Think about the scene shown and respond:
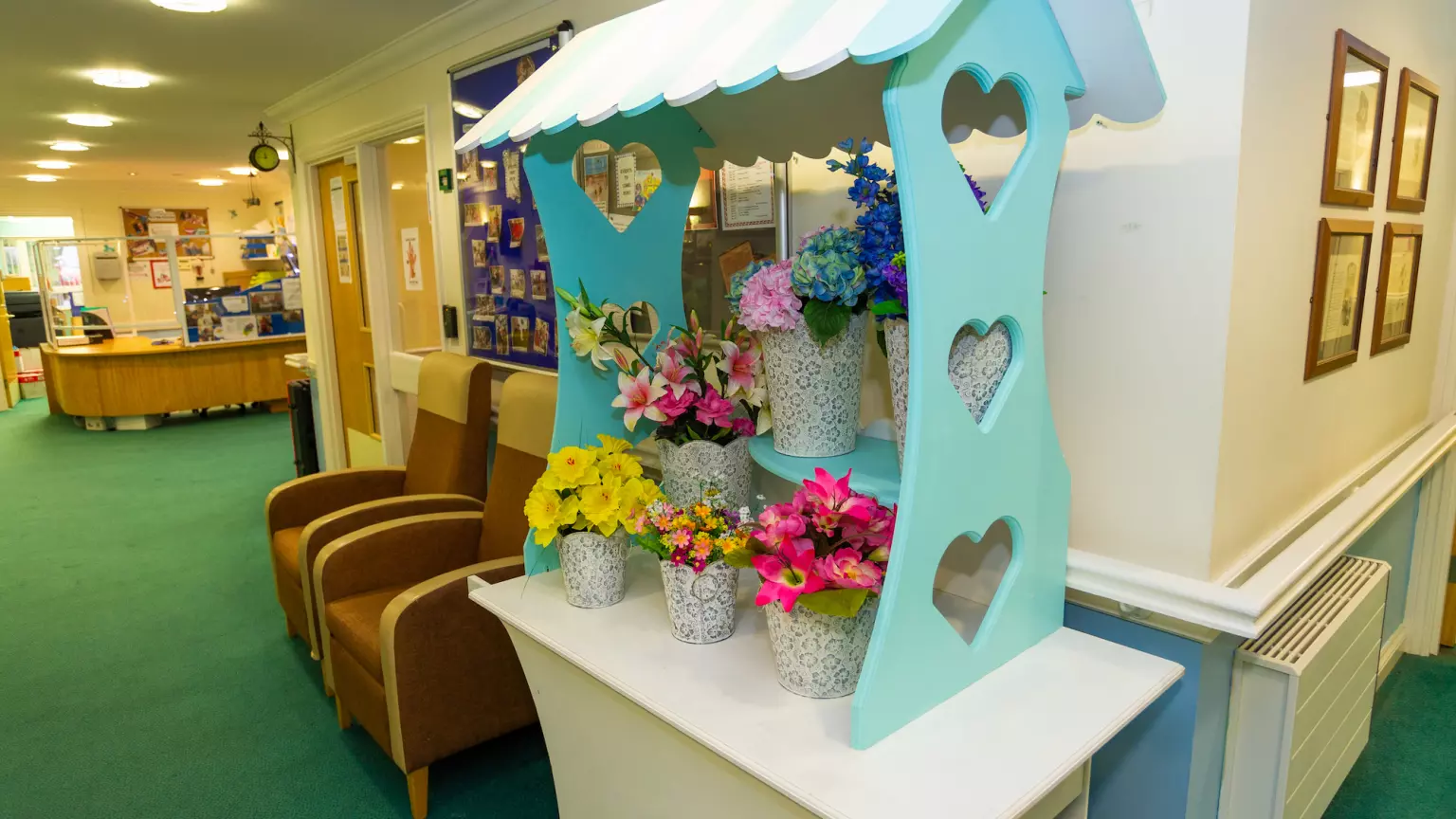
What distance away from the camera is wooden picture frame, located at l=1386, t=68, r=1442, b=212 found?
1.81 metres

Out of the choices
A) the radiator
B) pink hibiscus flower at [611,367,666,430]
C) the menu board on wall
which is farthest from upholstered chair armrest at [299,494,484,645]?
the menu board on wall

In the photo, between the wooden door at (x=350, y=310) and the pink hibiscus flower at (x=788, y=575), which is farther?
the wooden door at (x=350, y=310)

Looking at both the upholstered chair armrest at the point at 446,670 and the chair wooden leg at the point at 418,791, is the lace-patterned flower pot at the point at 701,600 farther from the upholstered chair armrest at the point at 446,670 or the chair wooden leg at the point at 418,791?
the chair wooden leg at the point at 418,791

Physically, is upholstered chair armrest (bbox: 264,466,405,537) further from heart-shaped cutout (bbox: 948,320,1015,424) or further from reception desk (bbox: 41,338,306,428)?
reception desk (bbox: 41,338,306,428)

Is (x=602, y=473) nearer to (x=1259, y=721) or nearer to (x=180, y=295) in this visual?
(x=1259, y=721)

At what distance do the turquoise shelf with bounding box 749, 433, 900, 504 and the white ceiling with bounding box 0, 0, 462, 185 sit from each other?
2.27 meters

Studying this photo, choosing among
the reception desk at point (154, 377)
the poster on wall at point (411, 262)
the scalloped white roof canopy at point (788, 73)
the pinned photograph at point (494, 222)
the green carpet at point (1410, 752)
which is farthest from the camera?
the reception desk at point (154, 377)

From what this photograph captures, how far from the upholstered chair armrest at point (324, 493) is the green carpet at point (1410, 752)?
10.2ft

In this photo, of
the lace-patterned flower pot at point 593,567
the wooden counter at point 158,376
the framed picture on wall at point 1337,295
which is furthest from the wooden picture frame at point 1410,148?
the wooden counter at point 158,376

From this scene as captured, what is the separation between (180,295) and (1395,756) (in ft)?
28.4

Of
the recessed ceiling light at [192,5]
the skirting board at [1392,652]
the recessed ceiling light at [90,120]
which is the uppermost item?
the recessed ceiling light at [90,120]

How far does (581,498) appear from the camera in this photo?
1536mm

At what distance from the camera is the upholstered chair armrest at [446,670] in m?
2.06

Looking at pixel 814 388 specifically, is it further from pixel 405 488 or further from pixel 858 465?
pixel 405 488
